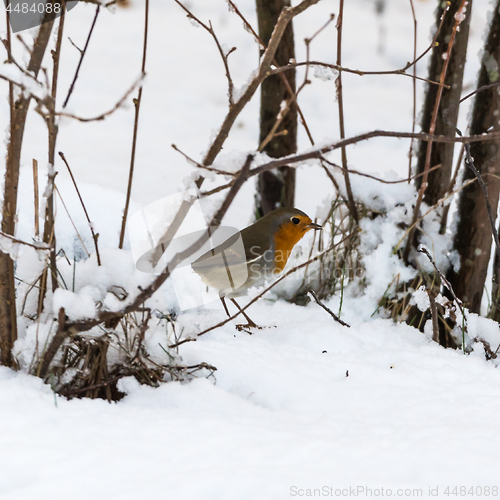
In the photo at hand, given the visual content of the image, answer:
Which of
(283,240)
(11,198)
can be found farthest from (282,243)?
(11,198)

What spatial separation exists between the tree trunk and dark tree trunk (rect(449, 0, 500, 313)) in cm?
166

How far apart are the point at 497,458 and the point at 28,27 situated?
1.25m

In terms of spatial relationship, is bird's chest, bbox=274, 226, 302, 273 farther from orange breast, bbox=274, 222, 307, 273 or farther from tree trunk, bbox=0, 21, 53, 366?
tree trunk, bbox=0, 21, 53, 366

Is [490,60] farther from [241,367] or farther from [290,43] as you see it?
[241,367]

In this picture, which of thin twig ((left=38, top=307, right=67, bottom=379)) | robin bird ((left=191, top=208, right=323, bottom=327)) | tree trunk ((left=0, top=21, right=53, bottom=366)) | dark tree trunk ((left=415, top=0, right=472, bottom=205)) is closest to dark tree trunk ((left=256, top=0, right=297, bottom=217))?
robin bird ((left=191, top=208, right=323, bottom=327))

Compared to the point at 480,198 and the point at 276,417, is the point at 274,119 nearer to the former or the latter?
the point at 480,198

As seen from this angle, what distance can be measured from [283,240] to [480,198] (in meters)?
0.86

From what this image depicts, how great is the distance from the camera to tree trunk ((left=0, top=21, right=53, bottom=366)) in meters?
1.01

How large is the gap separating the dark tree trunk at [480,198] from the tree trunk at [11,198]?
5.45ft

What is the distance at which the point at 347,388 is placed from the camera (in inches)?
47.7

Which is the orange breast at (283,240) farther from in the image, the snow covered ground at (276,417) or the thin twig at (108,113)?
the thin twig at (108,113)

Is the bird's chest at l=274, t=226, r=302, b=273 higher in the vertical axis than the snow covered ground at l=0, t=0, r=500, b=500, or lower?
higher

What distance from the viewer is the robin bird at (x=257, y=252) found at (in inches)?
73.0

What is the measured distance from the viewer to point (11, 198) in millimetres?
1056
